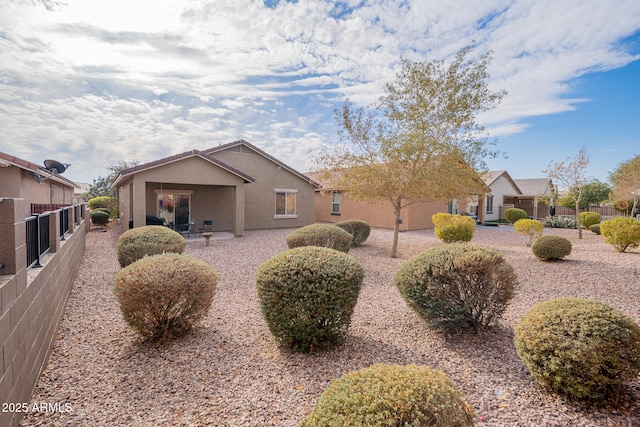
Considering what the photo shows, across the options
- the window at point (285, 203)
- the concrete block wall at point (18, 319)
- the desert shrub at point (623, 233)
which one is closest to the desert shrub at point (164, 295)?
the concrete block wall at point (18, 319)

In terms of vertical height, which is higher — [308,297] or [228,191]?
[228,191]

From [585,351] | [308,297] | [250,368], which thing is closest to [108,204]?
[250,368]

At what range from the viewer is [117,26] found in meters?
7.22

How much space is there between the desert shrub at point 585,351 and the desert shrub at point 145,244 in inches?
312

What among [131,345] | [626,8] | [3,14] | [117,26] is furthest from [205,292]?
[626,8]

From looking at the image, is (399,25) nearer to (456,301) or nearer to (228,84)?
(228,84)

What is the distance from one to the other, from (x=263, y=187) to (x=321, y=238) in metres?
10.5

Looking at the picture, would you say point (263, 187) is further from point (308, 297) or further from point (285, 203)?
point (308, 297)

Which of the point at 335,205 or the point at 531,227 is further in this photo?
the point at 335,205

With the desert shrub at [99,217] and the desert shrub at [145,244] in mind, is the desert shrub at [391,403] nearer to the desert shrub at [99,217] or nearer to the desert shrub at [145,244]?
the desert shrub at [145,244]

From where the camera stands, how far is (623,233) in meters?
10.5

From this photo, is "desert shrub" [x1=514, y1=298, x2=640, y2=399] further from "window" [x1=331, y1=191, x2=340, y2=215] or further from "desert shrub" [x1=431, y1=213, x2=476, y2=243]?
"window" [x1=331, y1=191, x2=340, y2=215]

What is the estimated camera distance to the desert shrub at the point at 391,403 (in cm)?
186

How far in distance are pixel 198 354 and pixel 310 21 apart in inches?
359
